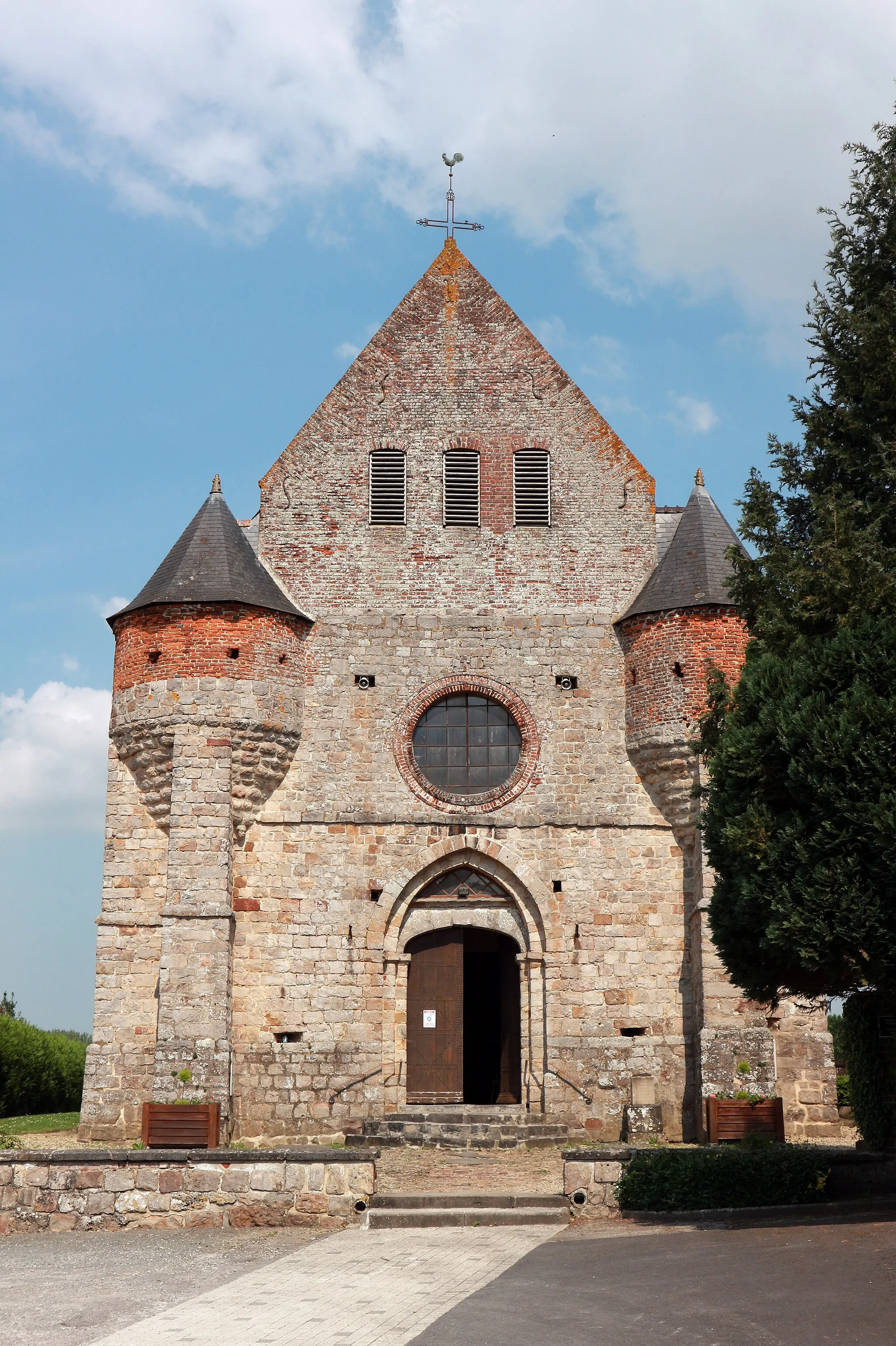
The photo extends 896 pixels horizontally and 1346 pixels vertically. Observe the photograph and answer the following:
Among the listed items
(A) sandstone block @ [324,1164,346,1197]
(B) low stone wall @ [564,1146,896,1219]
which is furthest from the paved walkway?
(B) low stone wall @ [564,1146,896,1219]

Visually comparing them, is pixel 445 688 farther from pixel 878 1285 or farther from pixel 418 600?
pixel 878 1285

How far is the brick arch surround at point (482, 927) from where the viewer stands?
17078 mm

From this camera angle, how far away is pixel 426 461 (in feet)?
63.1

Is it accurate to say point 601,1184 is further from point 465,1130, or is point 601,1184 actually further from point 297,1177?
point 465,1130

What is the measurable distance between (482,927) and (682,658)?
14.7ft

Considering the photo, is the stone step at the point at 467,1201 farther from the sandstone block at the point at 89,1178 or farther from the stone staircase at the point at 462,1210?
the sandstone block at the point at 89,1178

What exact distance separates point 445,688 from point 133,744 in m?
4.26

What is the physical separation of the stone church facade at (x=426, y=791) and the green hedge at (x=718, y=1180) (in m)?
4.20

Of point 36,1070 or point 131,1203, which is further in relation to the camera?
point 36,1070

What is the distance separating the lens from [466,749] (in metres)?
18.3

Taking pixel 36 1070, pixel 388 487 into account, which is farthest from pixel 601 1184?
pixel 36 1070

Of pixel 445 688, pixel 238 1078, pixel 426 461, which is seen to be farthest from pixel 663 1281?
pixel 426 461

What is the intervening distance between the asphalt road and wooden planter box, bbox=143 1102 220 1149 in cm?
610

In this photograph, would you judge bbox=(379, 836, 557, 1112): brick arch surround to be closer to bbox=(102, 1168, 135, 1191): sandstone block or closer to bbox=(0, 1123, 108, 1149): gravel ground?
bbox=(0, 1123, 108, 1149): gravel ground
